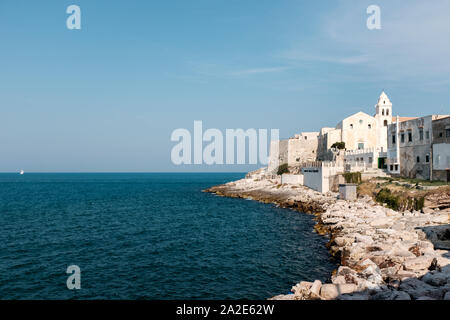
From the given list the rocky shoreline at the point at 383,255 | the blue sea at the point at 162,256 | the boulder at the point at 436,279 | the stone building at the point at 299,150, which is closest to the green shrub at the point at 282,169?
the stone building at the point at 299,150

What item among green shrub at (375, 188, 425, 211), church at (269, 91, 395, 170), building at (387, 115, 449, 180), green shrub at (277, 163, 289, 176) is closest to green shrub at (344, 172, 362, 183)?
building at (387, 115, 449, 180)

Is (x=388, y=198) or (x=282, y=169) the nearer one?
(x=388, y=198)

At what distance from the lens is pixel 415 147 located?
41.2 metres

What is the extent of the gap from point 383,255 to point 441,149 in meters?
24.2

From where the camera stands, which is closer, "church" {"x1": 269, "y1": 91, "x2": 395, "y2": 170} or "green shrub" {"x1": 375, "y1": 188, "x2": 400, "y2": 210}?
"green shrub" {"x1": 375, "y1": 188, "x2": 400, "y2": 210}

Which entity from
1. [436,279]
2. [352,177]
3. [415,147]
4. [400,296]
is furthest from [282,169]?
[400,296]

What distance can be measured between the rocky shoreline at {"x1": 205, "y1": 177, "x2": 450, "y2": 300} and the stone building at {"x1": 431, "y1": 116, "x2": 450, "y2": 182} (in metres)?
8.19

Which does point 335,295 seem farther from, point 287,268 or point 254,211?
point 254,211

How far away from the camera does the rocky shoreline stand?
13844mm

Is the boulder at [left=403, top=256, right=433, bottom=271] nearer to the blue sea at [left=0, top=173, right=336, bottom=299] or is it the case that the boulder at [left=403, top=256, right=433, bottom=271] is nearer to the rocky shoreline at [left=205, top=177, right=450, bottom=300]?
the rocky shoreline at [left=205, top=177, right=450, bottom=300]

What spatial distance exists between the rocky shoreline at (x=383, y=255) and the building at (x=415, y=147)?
862 centimetres

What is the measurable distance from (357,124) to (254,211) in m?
33.8

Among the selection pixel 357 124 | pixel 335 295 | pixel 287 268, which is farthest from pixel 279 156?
pixel 335 295

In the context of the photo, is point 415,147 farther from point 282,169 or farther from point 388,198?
point 282,169
